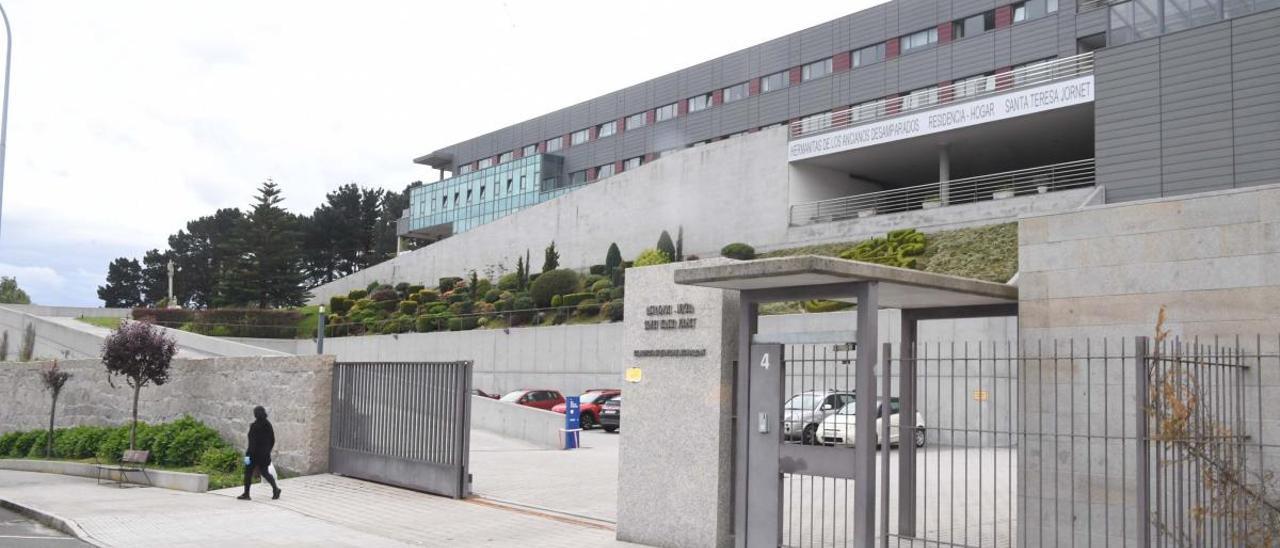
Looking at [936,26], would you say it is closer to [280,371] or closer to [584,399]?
[584,399]

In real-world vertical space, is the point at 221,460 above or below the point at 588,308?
below

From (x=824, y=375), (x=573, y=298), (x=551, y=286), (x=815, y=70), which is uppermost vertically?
(x=815, y=70)

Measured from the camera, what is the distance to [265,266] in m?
64.2

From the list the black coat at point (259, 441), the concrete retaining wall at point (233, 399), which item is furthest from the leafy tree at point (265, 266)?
the black coat at point (259, 441)

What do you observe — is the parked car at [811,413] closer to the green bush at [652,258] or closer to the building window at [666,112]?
the green bush at [652,258]

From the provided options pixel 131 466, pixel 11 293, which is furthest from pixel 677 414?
pixel 11 293

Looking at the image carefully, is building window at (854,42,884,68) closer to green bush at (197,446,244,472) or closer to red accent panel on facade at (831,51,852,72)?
red accent panel on facade at (831,51,852,72)

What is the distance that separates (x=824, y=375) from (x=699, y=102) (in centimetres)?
5134

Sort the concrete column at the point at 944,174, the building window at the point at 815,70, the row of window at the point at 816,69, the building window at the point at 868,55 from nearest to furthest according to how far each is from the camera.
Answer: the concrete column at the point at 944,174 → the row of window at the point at 816,69 → the building window at the point at 868,55 → the building window at the point at 815,70

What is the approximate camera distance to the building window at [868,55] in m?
49.2

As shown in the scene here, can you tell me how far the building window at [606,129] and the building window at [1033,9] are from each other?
2743 cm

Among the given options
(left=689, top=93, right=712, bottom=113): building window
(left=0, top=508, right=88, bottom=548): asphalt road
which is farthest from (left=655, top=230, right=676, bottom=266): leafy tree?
(left=0, top=508, right=88, bottom=548): asphalt road

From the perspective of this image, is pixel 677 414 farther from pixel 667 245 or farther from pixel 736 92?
pixel 736 92

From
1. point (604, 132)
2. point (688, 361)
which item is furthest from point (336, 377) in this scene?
point (604, 132)
